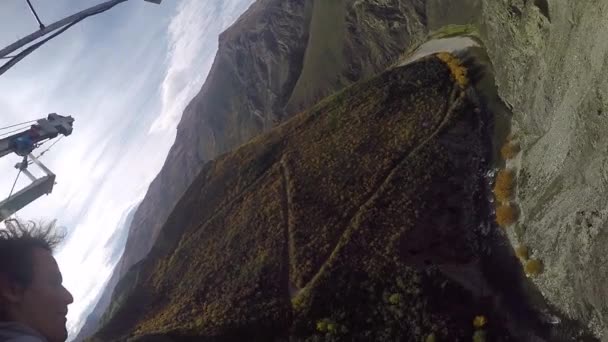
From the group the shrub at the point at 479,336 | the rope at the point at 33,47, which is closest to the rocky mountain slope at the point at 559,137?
the shrub at the point at 479,336

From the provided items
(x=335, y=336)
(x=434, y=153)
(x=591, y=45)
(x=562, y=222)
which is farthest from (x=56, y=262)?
(x=434, y=153)

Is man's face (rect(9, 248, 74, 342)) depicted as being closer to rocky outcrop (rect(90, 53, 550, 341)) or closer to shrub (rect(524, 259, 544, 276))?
rocky outcrop (rect(90, 53, 550, 341))

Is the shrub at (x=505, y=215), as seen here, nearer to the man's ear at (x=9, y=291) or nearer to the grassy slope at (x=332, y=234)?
the grassy slope at (x=332, y=234)

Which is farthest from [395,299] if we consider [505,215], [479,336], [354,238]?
[505,215]

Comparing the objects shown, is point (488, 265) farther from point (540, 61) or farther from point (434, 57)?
point (434, 57)

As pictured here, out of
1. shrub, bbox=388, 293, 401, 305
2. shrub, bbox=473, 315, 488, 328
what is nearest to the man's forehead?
shrub, bbox=473, 315, 488, 328

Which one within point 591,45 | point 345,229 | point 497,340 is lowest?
point 497,340

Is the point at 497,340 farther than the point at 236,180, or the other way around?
the point at 236,180

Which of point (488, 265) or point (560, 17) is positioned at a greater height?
point (560, 17)
